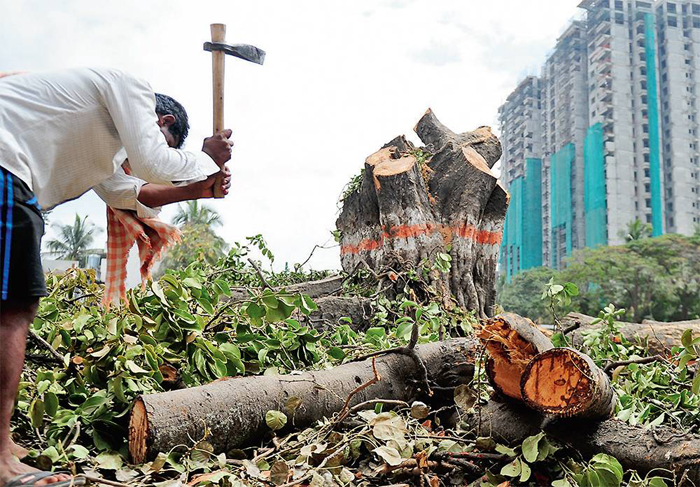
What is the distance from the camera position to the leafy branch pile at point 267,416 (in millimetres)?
2170

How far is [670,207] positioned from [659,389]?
153 feet

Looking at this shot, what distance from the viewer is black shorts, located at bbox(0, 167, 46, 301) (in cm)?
195

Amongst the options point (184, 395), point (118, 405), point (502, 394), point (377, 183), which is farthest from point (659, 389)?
point (377, 183)

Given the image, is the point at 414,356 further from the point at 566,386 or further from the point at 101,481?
the point at 101,481

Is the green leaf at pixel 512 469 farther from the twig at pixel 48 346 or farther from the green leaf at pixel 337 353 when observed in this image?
the twig at pixel 48 346

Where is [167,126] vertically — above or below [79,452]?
above

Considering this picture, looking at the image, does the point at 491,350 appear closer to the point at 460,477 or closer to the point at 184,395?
the point at 460,477

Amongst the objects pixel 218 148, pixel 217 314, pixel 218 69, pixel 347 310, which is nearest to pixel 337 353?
pixel 217 314

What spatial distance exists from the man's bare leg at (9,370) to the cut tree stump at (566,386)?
1.67 m

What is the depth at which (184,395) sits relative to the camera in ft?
7.56

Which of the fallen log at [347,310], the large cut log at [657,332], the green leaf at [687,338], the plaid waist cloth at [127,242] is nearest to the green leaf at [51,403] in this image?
the plaid waist cloth at [127,242]

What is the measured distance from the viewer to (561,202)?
152 ft

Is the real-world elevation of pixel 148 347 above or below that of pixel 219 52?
below

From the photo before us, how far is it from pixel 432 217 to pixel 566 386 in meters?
4.35
